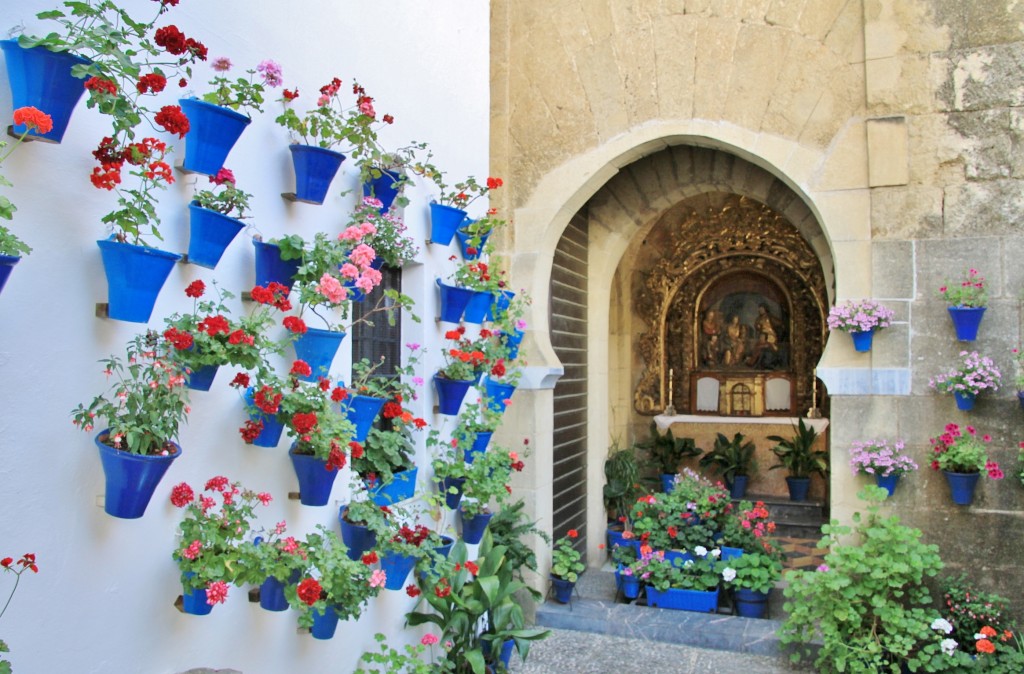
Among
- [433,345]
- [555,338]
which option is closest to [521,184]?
[555,338]

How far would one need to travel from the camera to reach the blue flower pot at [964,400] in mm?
4430

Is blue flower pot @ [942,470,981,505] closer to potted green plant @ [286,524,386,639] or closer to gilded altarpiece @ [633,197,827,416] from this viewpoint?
potted green plant @ [286,524,386,639]

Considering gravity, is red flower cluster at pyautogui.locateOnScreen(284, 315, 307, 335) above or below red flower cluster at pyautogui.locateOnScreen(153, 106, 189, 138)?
below

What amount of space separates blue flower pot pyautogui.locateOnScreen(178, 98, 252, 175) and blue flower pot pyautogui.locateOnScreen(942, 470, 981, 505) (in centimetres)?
396

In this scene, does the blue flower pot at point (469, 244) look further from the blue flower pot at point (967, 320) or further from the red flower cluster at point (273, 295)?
the blue flower pot at point (967, 320)

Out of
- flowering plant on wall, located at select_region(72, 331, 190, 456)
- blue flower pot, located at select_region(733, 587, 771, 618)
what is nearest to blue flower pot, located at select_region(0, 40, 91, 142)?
flowering plant on wall, located at select_region(72, 331, 190, 456)

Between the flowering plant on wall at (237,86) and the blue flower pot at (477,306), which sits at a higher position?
the flowering plant on wall at (237,86)

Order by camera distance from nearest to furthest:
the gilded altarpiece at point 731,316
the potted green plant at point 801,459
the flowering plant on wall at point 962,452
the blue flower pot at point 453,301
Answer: the flowering plant on wall at point 962,452 → the blue flower pot at point 453,301 → the potted green plant at point 801,459 → the gilded altarpiece at point 731,316

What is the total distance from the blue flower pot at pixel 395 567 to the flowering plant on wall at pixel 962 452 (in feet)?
9.54

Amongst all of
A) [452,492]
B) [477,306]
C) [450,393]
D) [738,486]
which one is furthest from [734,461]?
[452,492]

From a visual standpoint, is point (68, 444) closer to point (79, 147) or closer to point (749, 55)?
point (79, 147)

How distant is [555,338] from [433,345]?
1555mm

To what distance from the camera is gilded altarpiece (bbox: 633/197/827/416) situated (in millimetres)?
8547

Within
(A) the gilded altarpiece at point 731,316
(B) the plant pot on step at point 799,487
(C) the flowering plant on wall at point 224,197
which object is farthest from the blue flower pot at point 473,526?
(A) the gilded altarpiece at point 731,316
